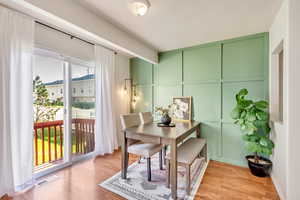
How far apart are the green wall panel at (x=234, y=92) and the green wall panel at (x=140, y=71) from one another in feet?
6.06

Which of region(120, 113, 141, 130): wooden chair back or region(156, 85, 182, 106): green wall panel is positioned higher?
region(156, 85, 182, 106): green wall panel

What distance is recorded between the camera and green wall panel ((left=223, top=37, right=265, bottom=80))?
2545 mm

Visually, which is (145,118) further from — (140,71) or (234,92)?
(234,92)

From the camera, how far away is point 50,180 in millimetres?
2174

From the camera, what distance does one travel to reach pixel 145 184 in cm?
208

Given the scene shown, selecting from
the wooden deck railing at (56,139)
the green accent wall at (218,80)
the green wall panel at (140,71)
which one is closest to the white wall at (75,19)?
the green wall panel at (140,71)

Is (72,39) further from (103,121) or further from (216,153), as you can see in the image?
(216,153)

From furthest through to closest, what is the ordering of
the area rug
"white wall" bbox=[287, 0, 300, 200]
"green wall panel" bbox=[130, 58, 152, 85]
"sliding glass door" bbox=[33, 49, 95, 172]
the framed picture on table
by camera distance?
"green wall panel" bbox=[130, 58, 152, 85]
the framed picture on table
"sliding glass door" bbox=[33, 49, 95, 172]
the area rug
"white wall" bbox=[287, 0, 300, 200]

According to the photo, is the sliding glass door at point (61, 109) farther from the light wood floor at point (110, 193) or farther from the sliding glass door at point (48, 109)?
the light wood floor at point (110, 193)

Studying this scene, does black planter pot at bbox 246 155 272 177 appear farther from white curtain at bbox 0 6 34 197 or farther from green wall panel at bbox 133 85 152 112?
white curtain at bbox 0 6 34 197

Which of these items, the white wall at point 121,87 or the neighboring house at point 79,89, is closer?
the neighboring house at point 79,89

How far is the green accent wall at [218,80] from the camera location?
2588mm

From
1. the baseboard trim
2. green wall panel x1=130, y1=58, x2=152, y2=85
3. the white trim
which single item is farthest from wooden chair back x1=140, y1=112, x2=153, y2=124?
the baseboard trim

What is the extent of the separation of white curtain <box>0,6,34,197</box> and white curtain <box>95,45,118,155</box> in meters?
1.19
